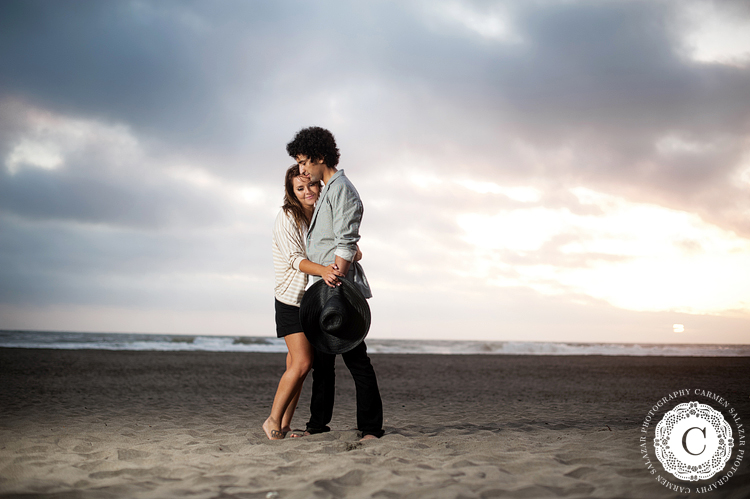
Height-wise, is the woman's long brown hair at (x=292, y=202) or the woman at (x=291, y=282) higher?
the woman's long brown hair at (x=292, y=202)

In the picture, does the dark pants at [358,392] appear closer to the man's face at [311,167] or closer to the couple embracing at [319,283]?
the couple embracing at [319,283]

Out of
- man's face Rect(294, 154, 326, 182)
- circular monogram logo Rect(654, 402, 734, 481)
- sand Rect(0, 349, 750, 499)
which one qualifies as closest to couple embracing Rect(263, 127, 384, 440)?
man's face Rect(294, 154, 326, 182)

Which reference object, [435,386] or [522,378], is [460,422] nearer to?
[435,386]

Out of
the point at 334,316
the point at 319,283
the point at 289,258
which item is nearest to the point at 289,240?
the point at 289,258

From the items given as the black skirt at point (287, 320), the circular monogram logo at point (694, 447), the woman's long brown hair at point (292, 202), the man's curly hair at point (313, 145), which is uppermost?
the man's curly hair at point (313, 145)

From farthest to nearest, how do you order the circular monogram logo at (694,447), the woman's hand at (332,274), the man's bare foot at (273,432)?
the man's bare foot at (273,432) → the woman's hand at (332,274) → the circular monogram logo at (694,447)

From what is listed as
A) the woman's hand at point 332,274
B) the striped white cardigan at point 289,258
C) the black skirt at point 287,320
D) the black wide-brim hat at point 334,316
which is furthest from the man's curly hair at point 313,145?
the black skirt at point 287,320

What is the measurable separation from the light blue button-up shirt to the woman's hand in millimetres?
89

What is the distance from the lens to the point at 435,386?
862 cm

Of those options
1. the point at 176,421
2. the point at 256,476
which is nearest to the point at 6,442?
the point at 176,421

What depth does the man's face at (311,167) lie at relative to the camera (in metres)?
3.33

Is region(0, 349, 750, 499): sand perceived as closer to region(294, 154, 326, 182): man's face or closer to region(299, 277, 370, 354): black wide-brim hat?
region(299, 277, 370, 354): black wide-brim hat

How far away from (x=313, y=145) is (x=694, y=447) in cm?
302

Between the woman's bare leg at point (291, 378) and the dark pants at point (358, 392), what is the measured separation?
0.13 m
